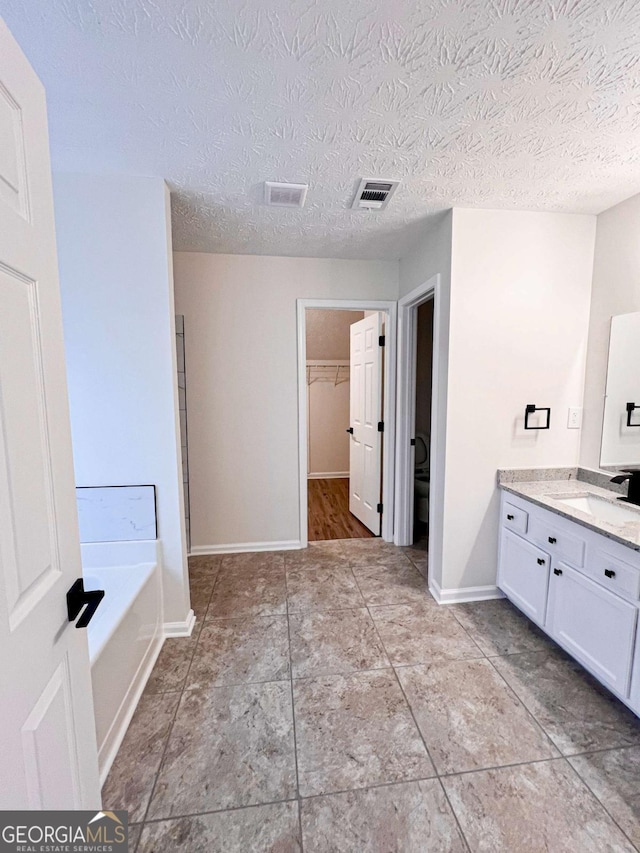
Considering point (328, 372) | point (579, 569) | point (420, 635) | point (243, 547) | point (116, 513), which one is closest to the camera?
point (579, 569)

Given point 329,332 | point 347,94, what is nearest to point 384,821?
point 347,94

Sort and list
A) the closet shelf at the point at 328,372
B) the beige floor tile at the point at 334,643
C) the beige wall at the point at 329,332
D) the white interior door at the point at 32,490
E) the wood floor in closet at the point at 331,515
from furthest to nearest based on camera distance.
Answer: the closet shelf at the point at 328,372
the beige wall at the point at 329,332
the wood floor in closet at the point at 331,515
the beige floor tile at the point at 334,643
the white interior door at the point at 32,490

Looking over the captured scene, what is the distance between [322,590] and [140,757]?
134cm

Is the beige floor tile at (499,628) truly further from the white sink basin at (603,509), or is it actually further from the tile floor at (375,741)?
the white sink basin at (603,509)

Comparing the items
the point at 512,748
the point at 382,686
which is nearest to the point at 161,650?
the point at 382,686

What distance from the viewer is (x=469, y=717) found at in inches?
61.5

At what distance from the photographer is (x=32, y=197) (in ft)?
2.50

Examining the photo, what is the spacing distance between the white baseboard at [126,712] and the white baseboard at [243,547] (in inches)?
42.6

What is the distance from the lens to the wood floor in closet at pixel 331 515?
3.53 meters

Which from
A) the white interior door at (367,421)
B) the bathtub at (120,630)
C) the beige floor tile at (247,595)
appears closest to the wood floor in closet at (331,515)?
the white interior door at (367,421)

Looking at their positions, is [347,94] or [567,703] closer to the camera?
[347,94]

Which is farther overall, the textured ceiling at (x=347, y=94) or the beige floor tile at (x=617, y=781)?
the beige floor tile at (x=617, y=781)

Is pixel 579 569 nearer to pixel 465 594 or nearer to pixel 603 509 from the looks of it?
pixel 603 509

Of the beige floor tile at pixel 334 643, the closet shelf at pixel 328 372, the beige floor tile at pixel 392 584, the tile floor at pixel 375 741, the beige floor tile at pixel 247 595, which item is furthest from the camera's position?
the closet shelf at pixel 328 372
